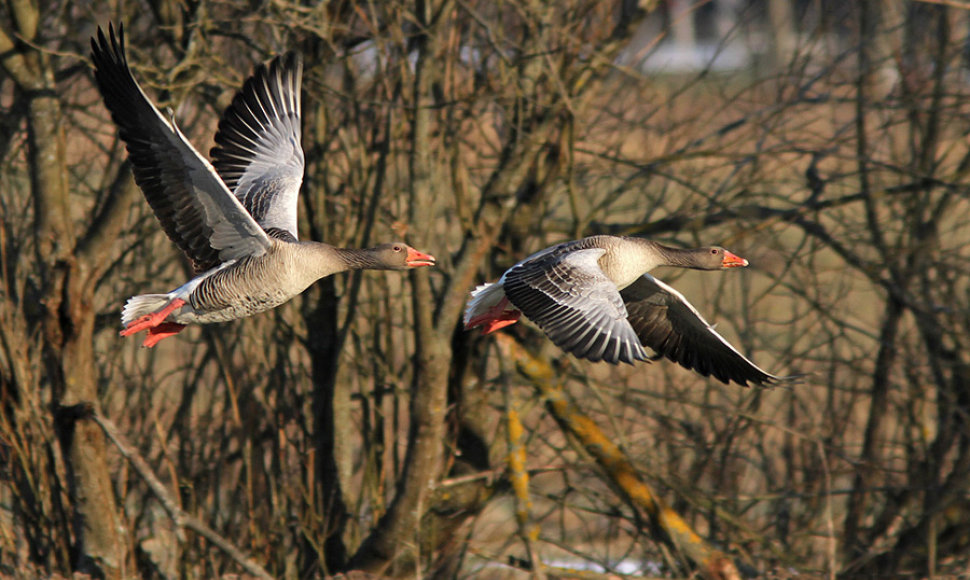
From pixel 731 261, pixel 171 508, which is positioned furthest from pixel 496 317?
pixel 171 508

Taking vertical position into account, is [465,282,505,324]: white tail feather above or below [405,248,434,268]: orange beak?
below

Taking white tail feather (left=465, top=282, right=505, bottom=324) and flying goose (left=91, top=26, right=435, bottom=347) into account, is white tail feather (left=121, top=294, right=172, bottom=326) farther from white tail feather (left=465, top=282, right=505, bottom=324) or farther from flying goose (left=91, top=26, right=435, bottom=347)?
white tail feather (left=465, top=282, right=505, bottom=324)

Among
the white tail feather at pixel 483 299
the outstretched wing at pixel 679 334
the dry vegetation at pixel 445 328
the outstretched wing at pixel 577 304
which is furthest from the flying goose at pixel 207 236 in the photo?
the outstretched wing at pixel 679 334

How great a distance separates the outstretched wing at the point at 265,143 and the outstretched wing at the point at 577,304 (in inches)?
66.5

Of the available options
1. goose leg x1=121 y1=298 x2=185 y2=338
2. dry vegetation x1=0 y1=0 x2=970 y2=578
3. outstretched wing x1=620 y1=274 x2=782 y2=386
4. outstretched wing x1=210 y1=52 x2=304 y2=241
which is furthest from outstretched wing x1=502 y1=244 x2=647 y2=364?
goose leg x1=121 y1=298 x2=185 y2=338

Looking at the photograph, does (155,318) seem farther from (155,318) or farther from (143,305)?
(143,305)

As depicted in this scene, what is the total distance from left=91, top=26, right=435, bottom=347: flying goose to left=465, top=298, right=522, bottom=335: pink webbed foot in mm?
592

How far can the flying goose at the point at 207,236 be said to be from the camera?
5.79m

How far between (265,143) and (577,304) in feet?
8.76

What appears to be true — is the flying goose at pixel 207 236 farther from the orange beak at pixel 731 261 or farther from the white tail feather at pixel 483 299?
the orange beak at pixel 731 261

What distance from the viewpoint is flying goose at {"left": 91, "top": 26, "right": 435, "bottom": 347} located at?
19.0ft

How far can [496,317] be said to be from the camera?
659 cm

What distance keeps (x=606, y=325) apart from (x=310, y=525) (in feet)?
12.4

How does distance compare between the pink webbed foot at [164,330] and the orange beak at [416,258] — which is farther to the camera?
the pink webbed foot at [164,330]
